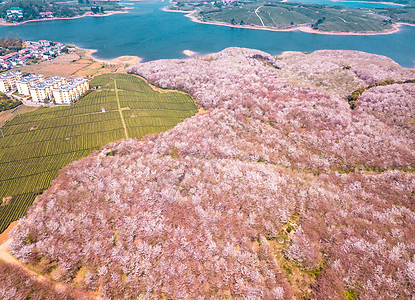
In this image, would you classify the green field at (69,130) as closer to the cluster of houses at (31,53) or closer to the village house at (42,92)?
the village house at (42,92)

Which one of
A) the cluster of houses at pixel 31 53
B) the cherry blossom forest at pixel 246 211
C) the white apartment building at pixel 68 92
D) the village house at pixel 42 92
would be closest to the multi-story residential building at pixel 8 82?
the village house at pixel 42 92

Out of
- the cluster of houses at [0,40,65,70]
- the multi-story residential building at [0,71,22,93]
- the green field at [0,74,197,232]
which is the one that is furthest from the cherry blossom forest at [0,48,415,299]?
the cluster of houses at [0,40,65,70]

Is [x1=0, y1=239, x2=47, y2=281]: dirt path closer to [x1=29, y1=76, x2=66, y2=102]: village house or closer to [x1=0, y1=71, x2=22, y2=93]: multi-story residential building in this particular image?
[x1=29, y1=76, x2=66, y2=102]: village house

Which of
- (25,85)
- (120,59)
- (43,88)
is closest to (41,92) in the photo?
(43,88)

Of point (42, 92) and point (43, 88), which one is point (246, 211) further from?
point (43, 88)

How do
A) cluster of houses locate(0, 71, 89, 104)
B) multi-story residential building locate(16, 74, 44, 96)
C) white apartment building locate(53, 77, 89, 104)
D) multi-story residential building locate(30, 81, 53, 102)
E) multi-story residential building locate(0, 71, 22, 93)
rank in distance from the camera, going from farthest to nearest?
multi-story residential building locate(0, 71, 22, 93) → multi-story residential building locate(16, 74, 44, 96) → cluster of houses locate(0, 71, 89, 104) → multi-story residential building locate(30, 81, 53, 102) → white apartment building locate(53, 77, 89, 104)

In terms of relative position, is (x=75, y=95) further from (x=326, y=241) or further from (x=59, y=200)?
(x=326, y=241)
